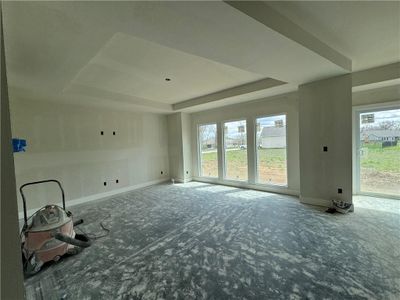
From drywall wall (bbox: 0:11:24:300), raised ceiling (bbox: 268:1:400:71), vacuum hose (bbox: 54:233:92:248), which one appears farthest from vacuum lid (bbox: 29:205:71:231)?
raised ceiling (bbox: 268:1:400:71)

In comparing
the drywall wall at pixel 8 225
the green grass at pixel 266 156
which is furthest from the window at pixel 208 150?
the drywall wall at pixel 8 225

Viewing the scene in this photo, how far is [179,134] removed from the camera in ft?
→ 21.7

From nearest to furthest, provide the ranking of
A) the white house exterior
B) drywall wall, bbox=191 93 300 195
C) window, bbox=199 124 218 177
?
drywall wall, bbox=191 93 300 195 < the white house exterior < window, bbox=199 124 218 177

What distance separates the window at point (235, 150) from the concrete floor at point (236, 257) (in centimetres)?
194

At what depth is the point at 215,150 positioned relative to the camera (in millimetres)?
6305

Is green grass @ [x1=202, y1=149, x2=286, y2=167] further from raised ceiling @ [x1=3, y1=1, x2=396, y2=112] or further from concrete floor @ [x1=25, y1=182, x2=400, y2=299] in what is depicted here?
raised ceiling @ [x1=3, y1=1, x2=396, y2=112]

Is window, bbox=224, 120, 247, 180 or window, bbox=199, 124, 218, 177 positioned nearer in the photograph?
window, bbox=224, 120, 247, 180

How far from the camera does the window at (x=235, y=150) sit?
18.3 ft

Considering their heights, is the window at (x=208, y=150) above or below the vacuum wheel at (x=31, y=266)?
above

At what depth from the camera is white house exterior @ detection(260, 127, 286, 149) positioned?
4.82 meters

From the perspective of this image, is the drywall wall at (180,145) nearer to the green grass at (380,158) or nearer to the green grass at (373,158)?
the green grass at (373,158)

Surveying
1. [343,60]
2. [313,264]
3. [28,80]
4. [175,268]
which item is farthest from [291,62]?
[28,80]

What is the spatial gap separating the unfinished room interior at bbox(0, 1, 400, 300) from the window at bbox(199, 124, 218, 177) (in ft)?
0.39

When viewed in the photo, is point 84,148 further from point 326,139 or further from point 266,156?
point 326,139
